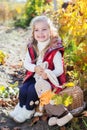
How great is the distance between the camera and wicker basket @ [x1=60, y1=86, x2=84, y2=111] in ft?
15.0

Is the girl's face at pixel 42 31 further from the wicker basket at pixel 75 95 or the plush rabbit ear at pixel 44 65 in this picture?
the wicker basket at pixel 75 95

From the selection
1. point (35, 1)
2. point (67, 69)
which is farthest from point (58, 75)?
point (35, 1)

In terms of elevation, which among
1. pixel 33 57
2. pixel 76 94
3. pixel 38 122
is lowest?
pixel 38 122

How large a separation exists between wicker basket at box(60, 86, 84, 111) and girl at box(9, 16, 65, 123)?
0.63ft

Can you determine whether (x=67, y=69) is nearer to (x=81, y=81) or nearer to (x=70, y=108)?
(x=81, y=81)

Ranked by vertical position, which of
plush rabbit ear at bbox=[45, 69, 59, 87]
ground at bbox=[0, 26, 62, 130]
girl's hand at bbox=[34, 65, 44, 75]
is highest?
girl's hand at bbox=[34, 65, 44, 75]

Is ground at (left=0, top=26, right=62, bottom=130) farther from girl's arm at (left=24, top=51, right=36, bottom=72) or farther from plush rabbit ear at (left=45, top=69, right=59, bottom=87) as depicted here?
girl's arm at (left=24, top=51, right=36, bottom=72)

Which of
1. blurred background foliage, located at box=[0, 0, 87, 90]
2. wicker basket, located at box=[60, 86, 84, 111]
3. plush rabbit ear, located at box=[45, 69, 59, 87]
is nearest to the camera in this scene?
wicker basket, located at box=[60, 86, 84, 111]

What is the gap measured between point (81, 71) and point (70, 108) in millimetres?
718

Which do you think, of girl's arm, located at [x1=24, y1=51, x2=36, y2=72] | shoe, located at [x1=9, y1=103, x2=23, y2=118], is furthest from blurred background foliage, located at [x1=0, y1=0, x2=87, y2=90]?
shoe, located at [x1=9, y1=103, x2=23, y2=118]

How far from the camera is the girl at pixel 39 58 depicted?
4.78m

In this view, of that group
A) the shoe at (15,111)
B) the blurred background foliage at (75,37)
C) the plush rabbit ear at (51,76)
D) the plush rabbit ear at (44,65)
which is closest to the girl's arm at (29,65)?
the plush rabbit ear at (44,65)

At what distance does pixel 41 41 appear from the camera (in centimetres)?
488

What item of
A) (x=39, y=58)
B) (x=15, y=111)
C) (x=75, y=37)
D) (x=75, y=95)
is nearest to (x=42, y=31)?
(x=39, y=58)
